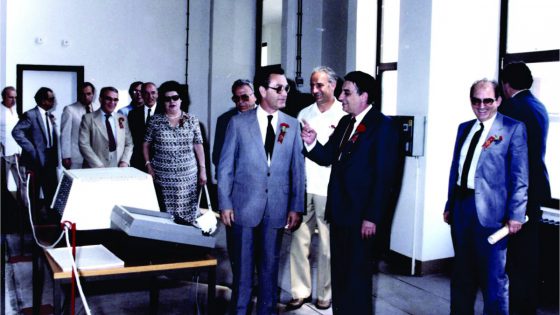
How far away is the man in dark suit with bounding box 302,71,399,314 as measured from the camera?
10.0 ft

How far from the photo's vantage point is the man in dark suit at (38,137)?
19.8ft

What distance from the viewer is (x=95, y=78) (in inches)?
343

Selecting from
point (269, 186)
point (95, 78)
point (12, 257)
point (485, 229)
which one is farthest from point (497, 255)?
point (95, 78)

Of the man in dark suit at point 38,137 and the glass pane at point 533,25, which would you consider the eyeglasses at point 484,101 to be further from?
the man in dark suit at point 38,137

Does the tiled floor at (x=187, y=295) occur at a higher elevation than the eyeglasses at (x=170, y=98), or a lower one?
lower

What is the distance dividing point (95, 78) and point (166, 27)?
1432mm

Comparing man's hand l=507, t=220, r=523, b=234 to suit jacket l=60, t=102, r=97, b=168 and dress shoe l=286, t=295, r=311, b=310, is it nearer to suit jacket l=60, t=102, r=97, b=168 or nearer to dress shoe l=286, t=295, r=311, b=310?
dress shoe l=286, t=295, r=311, b=310

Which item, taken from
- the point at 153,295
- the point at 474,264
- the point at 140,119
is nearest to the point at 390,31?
the point at 140,119

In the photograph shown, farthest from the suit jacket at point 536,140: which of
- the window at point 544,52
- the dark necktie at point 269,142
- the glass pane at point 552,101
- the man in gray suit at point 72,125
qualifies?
the man in gray suit at point 72,125

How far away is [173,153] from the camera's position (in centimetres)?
443

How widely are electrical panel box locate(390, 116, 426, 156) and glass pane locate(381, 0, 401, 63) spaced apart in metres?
1.86

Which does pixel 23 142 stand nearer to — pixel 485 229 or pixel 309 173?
pixel 309 173

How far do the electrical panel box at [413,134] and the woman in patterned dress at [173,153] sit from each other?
1820mm

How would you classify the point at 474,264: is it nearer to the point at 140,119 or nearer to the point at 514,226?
the point at 514,226
